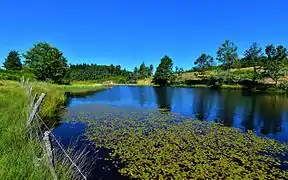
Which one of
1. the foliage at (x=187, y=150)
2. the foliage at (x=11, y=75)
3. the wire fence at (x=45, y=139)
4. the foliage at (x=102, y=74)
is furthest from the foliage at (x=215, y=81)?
the wire fence at (x=45, y=139)

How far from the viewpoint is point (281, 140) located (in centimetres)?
1359

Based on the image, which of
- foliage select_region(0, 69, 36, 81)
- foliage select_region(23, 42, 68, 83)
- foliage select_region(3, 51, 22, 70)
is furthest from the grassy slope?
foliage select_region(3, 51, 22, 70)

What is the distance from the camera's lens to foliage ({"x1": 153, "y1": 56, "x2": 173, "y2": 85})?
266ft

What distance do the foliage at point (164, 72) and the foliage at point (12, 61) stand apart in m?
45.3

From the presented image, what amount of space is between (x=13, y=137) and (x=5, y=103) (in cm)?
548

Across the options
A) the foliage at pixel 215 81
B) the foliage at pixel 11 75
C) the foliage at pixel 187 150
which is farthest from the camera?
the foliage at pixel 215 81

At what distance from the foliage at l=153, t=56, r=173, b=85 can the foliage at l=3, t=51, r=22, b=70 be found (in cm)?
4526

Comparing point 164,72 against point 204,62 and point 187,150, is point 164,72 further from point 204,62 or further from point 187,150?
point 187,150

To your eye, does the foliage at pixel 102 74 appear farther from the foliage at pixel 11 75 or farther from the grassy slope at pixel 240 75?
the foliage at pixel 11 75

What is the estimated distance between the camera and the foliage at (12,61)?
238 feet

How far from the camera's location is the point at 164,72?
8125cm

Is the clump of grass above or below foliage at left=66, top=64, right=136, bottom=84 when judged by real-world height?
below

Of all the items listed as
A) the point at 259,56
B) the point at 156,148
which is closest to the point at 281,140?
the point at 156,148

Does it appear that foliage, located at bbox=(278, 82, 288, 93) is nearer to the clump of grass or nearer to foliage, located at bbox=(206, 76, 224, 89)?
foliage, located at bbox=(206, 76, 224, 89)
